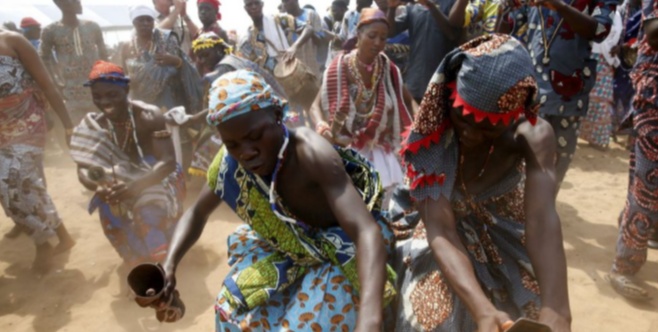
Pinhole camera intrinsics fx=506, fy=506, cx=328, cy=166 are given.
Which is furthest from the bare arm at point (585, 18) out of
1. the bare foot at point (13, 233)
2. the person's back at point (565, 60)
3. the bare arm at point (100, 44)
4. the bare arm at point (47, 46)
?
the bare arm at point (47, 46)

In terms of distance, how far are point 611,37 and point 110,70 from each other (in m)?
5.99

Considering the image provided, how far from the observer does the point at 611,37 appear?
647cm

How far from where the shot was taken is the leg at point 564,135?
3674mm

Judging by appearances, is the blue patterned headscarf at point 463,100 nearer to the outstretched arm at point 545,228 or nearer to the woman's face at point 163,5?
the outstretched arm at point 545,228

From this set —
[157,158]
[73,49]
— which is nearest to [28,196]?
[157,158]

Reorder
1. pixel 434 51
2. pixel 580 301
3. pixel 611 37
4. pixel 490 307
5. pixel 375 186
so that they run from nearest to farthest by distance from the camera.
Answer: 1. pixel 490 307
2. pixel 375 186
3. pixel 580 301
4. pixel 434 51
5. pixel 611 37

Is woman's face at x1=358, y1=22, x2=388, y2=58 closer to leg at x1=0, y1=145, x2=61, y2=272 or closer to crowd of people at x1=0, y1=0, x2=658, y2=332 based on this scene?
crowd of people at x1=0, y1=0, x2=658, y2=332

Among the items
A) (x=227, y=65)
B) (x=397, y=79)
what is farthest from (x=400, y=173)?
(x=227, y=65)

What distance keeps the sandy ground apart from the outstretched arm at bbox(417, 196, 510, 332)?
5.34 feet

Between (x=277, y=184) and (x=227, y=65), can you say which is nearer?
(x=277, y=184)

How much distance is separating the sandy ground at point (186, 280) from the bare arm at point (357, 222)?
1.88 meters

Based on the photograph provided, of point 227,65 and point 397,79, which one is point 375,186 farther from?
point 227,65

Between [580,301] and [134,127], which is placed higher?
[134,127]

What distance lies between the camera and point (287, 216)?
202 cm
